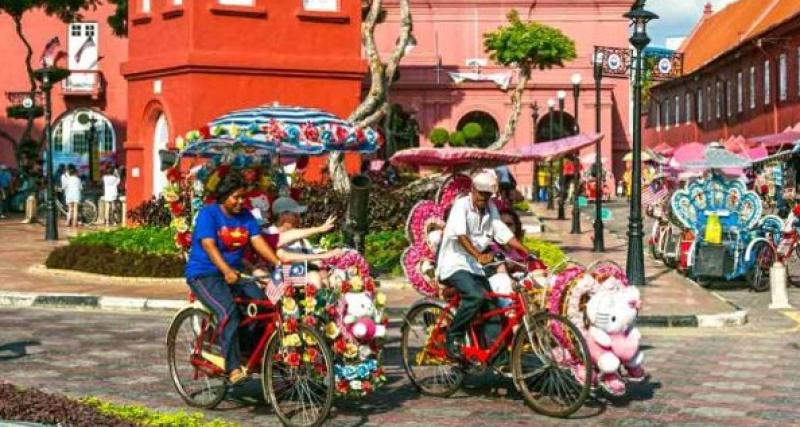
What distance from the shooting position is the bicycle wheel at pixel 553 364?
881 centimetres

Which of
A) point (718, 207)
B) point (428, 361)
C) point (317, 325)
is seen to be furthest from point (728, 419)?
point (718, 207)

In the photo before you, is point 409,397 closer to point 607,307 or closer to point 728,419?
point 607,307

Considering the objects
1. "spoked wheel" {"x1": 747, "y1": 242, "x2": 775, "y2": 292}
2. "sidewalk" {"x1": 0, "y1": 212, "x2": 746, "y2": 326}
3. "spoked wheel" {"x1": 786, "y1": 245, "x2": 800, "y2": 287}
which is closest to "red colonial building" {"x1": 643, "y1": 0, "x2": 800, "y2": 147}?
"spoked wheel" {"x1": 786, "y1": 245, "x2": 800, "y2": 287}

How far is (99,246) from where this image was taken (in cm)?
2014

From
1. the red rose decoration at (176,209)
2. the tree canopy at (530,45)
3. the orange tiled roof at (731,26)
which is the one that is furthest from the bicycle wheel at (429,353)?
the orange tiled roof at (731,26)

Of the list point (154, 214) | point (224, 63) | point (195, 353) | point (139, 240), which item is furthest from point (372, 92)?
point (195, 353)

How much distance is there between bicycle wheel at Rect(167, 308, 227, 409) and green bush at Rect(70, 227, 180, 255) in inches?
375

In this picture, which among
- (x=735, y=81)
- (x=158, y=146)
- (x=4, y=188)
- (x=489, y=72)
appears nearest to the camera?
(x=158, y=146)

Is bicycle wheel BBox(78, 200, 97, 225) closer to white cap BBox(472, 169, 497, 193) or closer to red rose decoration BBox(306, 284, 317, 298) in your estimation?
white cap BBox(472, 169, 497, 193)

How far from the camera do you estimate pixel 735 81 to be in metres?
59.8

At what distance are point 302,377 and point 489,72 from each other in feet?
171

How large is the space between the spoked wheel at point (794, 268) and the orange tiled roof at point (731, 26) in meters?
26.9

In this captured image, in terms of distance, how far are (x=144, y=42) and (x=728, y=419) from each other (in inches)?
699

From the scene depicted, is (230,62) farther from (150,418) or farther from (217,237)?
(150,418)
